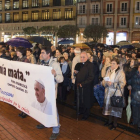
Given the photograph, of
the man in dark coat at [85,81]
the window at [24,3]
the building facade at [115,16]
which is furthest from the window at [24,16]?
the man in dark coat at [85,81]

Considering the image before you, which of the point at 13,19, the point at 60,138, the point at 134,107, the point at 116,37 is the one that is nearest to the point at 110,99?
the point at 134,107

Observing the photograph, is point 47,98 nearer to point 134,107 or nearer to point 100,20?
point 134,107

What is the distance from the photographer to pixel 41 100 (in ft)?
14.4

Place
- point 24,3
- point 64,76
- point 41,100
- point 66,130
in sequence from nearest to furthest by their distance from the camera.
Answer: point 41,100, point 66,130, point 64,76, point 24,3

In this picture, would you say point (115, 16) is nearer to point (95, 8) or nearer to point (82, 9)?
point (95, 8)

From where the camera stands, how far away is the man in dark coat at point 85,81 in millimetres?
5285

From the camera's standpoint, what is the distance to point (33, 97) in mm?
4621

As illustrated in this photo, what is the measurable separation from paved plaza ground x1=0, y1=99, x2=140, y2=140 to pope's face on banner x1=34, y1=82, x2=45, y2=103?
0.95m

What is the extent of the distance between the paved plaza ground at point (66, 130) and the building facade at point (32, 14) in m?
34.6

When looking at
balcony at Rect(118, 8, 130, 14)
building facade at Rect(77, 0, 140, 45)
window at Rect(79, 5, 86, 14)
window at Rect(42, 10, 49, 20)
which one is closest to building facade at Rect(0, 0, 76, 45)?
window at Rect(42, 10, 49, 20)

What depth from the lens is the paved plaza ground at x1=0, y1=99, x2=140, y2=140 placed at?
4633 mm

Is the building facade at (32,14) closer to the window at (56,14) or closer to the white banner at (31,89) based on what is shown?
the window at (56,14)

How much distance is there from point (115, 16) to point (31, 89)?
35684 mm

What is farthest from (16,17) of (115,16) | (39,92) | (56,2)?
(39,92)
